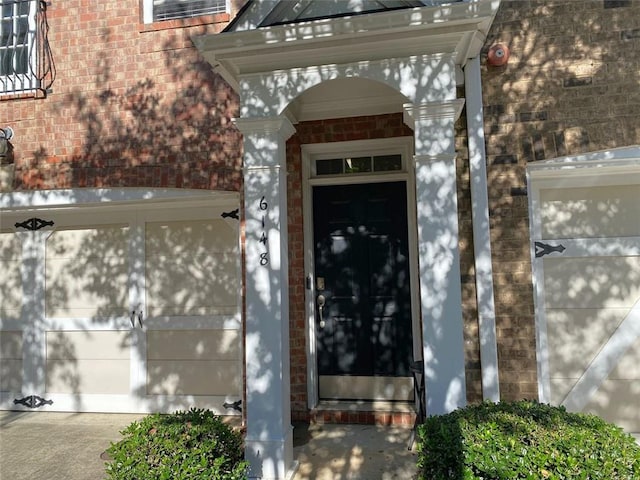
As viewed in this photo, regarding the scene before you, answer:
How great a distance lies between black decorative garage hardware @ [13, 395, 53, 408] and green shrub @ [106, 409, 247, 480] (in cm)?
312

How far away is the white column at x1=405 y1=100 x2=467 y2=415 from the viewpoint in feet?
10.2

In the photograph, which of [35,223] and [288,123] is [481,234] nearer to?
[288,123]

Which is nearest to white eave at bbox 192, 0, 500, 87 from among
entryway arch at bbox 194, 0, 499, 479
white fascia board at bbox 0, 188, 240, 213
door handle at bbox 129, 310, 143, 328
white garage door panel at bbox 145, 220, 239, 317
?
entryway arch at bbox 194, 0, 499, 479

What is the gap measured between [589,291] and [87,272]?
507 cm

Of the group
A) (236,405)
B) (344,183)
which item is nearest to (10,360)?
(236,405)

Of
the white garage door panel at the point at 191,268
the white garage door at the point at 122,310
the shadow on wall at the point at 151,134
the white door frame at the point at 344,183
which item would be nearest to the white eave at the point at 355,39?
the shadow on wall at the point at 151,134

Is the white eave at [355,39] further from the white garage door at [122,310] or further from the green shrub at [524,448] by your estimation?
the green shrub at [524,448]

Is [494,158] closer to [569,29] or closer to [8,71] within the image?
[569,29]

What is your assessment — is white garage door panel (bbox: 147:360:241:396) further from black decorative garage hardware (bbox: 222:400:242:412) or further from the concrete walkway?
the concrete walkway

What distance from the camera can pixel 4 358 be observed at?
5320 mm

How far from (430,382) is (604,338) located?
6.35ft

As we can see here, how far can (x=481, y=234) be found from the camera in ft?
13.0

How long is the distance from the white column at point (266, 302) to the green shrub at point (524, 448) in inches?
44.2

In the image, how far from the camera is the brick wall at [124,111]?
4.66m
